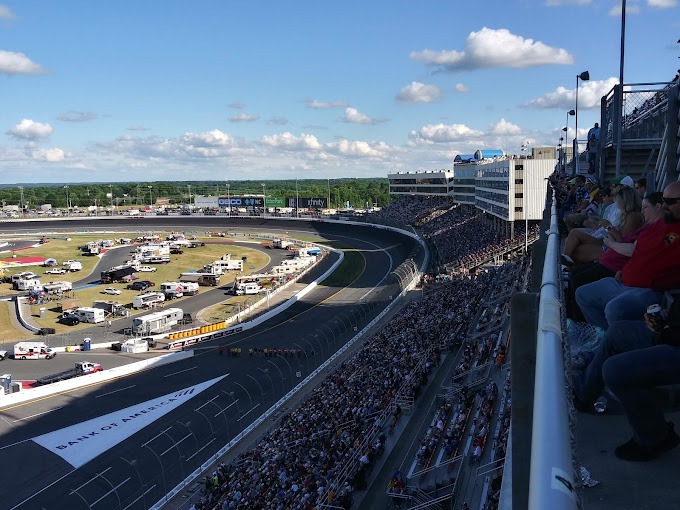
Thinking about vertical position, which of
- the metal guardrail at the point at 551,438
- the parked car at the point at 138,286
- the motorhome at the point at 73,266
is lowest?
the parked car at the point at 138,286

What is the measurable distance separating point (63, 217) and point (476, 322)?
343 ft

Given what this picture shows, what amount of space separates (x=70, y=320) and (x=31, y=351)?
7.27m

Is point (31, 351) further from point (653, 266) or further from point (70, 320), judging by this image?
point (653, 266)

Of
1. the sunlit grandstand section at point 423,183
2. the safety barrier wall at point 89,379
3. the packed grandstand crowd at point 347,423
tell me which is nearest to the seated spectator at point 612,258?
the packed grandstand crowd at point 347,423

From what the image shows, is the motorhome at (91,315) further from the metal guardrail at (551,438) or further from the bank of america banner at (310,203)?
the bank of america banner at (310,203)

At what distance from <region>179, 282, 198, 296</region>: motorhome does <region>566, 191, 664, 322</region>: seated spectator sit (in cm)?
4396

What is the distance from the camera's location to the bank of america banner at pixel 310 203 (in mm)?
114300

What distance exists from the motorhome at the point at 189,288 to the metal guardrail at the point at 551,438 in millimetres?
47119

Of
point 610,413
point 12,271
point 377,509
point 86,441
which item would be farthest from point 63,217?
point 610,413

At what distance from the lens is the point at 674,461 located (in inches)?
121

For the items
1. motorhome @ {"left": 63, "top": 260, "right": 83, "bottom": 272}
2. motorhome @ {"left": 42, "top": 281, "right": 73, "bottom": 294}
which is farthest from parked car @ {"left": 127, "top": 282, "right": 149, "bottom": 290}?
motorhome @ {"left": 63, "top": 260, "right": 83, "bottom": 272}

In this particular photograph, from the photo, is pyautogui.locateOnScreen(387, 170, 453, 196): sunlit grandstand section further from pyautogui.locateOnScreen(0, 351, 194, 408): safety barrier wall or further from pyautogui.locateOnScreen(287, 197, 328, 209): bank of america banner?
pyautogui.locateOnScreen(0, 351, 194, 408): safety barrier wall

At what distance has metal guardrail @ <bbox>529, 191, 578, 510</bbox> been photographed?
1.32m

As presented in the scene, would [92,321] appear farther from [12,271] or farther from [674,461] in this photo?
[674,461]
